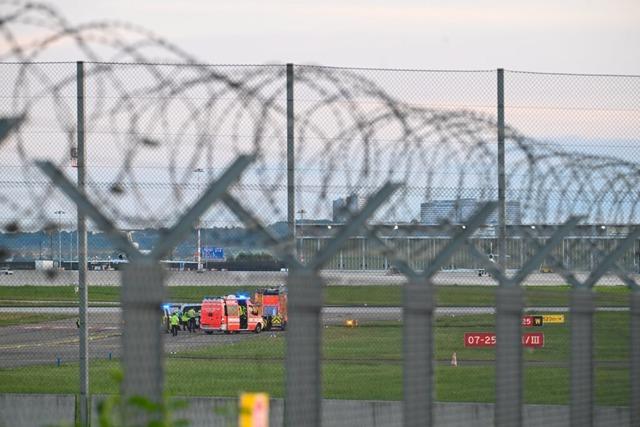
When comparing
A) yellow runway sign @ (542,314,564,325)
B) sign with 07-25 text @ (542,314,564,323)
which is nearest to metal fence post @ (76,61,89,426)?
yellow runway sign @ (542,314,564,325)

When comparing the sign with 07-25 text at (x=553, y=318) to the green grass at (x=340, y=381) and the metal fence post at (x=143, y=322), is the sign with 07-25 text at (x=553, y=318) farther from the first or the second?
the metal fence post at (x=143, y=322)

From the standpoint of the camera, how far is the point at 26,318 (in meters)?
30.5

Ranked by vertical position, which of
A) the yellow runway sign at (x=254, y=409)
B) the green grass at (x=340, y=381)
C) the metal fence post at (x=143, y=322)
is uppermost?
the metal fence post at (x=143, y=322)

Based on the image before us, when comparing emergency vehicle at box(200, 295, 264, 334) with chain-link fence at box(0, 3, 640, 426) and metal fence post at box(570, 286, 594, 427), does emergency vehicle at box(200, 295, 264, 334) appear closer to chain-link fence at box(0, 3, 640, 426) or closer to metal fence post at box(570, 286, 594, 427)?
chain-link fence at box(0, 3, 640, 426)

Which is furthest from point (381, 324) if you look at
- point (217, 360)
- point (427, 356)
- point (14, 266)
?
point (427, 356)

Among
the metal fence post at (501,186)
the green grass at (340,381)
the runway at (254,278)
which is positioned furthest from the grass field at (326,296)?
the metal fence post at (501,186)

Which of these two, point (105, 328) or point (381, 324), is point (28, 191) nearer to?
point (381, 324)

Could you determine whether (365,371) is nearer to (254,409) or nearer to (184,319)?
(184,319)

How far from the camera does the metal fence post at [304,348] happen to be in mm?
7141

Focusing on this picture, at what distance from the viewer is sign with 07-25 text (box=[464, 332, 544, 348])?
27.2 meters

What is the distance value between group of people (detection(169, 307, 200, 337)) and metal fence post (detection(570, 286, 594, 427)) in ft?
83.0

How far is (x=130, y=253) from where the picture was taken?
6750mm

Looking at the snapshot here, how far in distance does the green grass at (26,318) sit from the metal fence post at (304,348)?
74.8 ft

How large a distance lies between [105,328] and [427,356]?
29119mm
